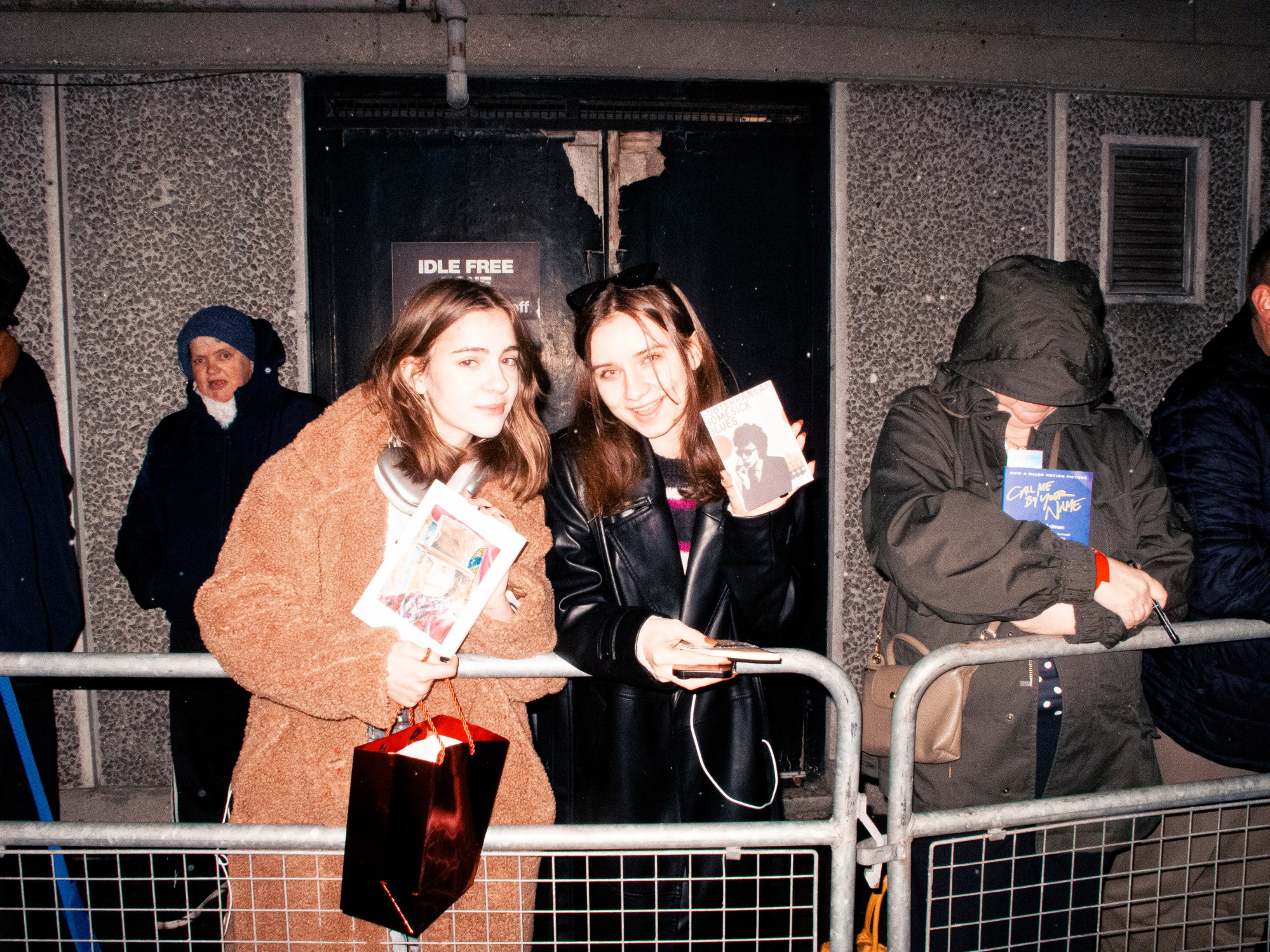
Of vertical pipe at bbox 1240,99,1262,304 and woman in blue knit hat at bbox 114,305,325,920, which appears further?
vertical pipe at bbox 1240,99,1262,304

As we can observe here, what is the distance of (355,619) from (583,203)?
7.15ft

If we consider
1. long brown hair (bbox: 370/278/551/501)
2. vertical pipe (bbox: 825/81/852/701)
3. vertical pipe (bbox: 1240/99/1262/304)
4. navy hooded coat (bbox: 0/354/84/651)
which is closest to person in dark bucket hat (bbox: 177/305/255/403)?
navy hooded coat (bbox: 0/354/84/651)

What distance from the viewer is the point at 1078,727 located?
1562mm

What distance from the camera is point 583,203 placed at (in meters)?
3.05

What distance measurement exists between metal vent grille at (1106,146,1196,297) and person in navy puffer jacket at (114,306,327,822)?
3.40 metres

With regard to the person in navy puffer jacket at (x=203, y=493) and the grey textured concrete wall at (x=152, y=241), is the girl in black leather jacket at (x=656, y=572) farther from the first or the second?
the grey textured concrete wall at (x=152, y=241)

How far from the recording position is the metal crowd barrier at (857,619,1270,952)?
136cm

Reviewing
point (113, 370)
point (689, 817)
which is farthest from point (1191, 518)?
point (113, 370)

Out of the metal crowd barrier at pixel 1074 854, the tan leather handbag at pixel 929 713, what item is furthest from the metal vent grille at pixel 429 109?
the metal crowd barrier at pixel 1074 854

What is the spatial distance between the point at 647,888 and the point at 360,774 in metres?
0.83

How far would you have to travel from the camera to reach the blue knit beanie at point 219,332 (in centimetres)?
262

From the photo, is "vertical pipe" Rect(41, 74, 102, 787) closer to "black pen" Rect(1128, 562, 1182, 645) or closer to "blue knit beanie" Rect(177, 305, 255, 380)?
"blue knit beanie" Rect(177, 305, 255, 380)

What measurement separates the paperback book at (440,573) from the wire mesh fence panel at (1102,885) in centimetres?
98

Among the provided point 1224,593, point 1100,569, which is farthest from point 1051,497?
point 1224,593
